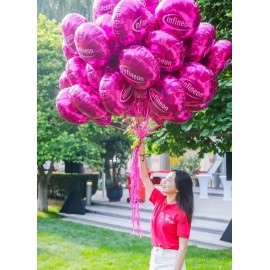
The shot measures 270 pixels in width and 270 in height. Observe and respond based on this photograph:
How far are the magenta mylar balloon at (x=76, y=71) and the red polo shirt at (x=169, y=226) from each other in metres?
0.59

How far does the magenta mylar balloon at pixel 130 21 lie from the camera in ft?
5.85

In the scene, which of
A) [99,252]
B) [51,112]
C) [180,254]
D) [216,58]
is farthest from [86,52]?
[51,112]

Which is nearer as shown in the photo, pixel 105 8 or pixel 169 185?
pixel 169 185

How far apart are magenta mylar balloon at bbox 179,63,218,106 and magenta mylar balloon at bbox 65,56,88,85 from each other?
1.27ft

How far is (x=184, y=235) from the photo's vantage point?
1.78 meters

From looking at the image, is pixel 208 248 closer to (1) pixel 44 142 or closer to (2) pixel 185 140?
(2) pixel 185 140

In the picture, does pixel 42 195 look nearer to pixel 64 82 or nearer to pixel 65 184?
pixel 65 184

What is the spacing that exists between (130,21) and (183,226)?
739mm

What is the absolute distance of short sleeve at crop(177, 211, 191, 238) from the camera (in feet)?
5.86

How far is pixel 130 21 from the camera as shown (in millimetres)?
1779

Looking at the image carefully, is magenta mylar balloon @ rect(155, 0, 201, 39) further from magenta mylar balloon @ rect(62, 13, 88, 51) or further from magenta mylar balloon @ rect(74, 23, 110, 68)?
magenta mylar balloon @ rect(62, 13, 88, 51)

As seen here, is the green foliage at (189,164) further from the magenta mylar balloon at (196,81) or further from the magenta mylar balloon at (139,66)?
the magenta mylar balloon at (139,66)

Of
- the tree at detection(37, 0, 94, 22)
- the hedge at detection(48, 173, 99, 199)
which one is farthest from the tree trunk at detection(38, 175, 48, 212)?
the tree at detection(37, 0, 94, 22)

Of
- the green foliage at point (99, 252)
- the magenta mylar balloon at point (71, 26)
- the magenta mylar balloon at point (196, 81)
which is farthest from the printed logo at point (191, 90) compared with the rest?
the green foliage at point (99, 252)
